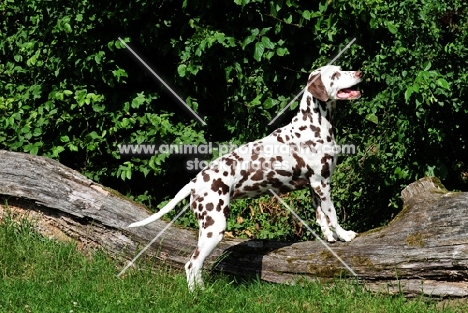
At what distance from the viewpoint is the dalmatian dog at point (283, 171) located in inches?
255

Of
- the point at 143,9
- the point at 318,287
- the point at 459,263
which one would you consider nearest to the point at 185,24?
the point at 143,9

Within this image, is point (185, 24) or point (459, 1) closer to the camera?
point (459, 1)

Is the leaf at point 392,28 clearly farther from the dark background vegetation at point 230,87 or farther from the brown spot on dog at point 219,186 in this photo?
the brown spot on dog at point 219,186

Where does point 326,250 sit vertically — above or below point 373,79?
below

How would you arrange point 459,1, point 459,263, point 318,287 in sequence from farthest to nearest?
point 459,1 < point 318,287 < point 459,263

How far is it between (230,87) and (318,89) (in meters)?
2.74

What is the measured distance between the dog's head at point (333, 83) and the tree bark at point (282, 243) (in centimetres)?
116

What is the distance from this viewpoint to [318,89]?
21.4 feet

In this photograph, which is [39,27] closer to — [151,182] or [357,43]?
[151,182]

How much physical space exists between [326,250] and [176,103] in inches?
134

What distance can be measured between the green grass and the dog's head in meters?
1.58

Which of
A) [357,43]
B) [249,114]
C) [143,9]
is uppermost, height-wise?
[143,9]

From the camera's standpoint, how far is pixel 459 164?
839 cm

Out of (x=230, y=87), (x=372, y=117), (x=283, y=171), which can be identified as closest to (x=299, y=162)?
(x=283, y=171)
